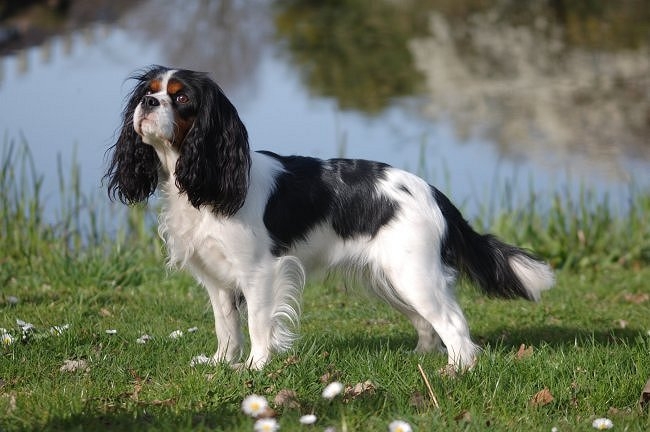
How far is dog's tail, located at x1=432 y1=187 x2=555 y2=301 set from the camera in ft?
18.3

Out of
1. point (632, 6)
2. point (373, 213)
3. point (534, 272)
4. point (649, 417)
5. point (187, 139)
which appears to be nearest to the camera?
point (649, 417)

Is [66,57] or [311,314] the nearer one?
[311,314]

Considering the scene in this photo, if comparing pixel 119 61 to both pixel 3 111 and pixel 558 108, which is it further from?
pixel 558 108

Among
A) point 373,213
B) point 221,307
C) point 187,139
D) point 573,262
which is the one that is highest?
point 187,139

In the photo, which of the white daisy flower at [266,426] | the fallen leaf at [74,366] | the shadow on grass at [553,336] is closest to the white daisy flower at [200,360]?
the fallen leaf at [74,366]

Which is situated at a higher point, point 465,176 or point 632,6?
point 632,6

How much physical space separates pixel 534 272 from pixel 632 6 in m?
19.7

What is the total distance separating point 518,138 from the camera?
13.2 meters

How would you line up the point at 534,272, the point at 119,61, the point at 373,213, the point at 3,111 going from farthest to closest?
the point at 119,61
the point at 3,111
the point at 534,272
the point at 373,213

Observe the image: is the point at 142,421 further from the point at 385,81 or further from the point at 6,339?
the point at 385,81

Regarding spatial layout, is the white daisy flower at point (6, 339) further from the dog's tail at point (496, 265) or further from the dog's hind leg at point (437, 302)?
the dog's tail at point (496, 265)

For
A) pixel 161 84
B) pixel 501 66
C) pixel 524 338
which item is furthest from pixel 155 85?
pixel 501 66

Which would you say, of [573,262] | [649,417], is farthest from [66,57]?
[649,417]

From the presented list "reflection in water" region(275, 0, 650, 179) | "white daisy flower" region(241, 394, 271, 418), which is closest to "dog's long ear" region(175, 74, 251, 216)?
"white daisy flower" region(241, 394, 271, 418)
